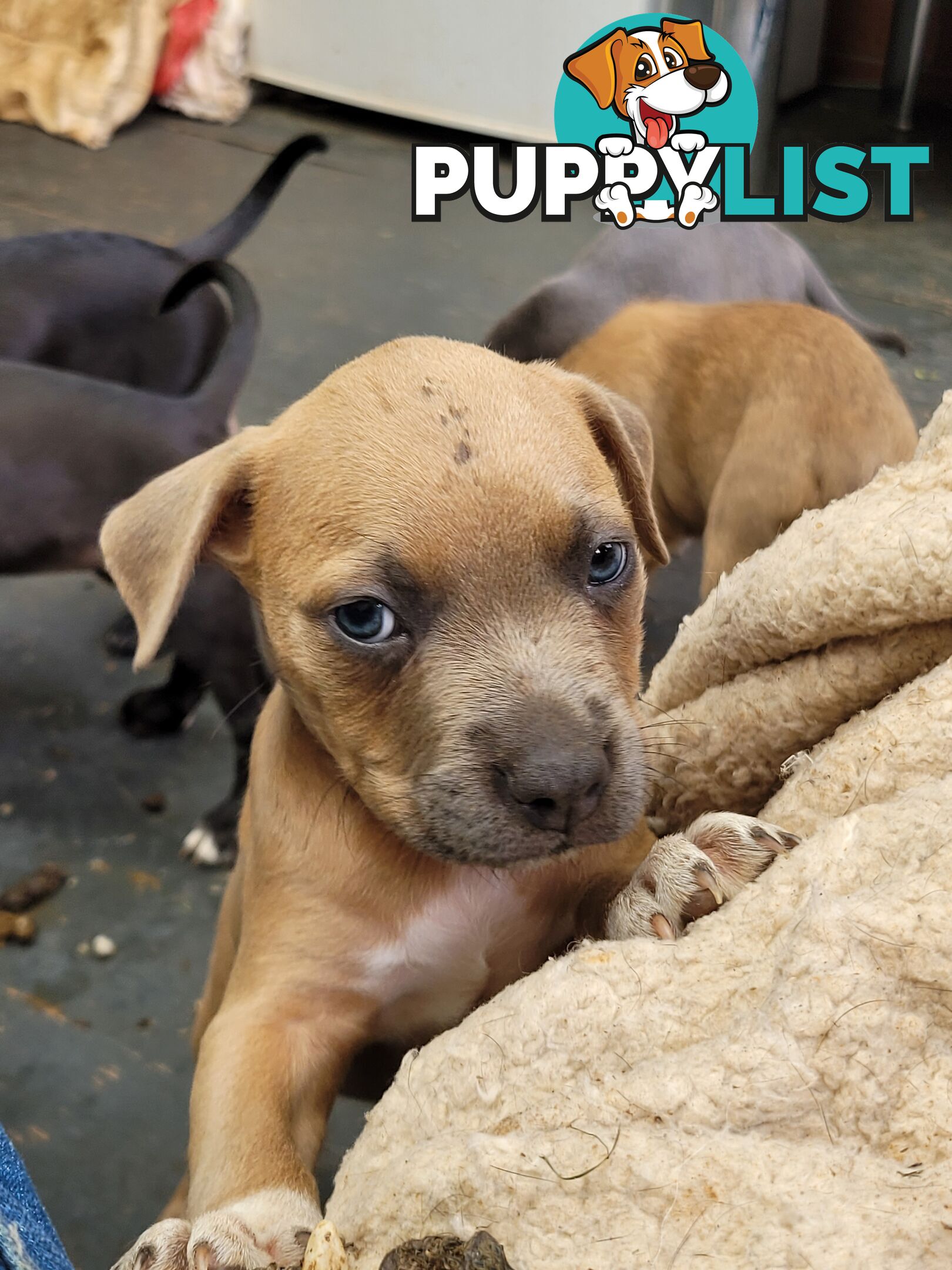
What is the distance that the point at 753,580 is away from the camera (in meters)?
1.66

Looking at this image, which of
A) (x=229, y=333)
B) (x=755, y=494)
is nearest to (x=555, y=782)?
(x=755, y=494)

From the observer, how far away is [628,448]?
2053 millimetres

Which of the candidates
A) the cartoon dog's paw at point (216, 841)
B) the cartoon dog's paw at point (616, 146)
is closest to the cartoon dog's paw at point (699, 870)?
the cartoon dog's paw at point (216, 841)

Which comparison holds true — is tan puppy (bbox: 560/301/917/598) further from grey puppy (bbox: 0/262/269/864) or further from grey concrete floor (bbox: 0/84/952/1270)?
grey puppy (bbox: 0/262/269/864)

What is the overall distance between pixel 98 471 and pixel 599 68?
4691mm

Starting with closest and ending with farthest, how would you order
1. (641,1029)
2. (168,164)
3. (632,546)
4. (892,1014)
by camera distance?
(892,1014)
(641,1029)
(632,546)
(168,164)

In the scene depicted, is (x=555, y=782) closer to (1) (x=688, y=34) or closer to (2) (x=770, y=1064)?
(2) (x=770, y=1064)

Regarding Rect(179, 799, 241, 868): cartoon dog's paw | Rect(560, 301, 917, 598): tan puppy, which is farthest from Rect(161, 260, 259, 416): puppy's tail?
Rect(179, 799, 241, 868): cartoon dog's paw

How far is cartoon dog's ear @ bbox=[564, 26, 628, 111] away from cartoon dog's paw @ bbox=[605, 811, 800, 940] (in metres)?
5.73

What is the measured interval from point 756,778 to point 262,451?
920mm

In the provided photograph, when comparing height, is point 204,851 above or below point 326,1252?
below

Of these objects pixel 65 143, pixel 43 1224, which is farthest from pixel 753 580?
pixel 65 143

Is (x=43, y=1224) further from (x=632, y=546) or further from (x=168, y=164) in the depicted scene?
(x=168, y=164)

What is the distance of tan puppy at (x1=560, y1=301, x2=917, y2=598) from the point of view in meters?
3.08
